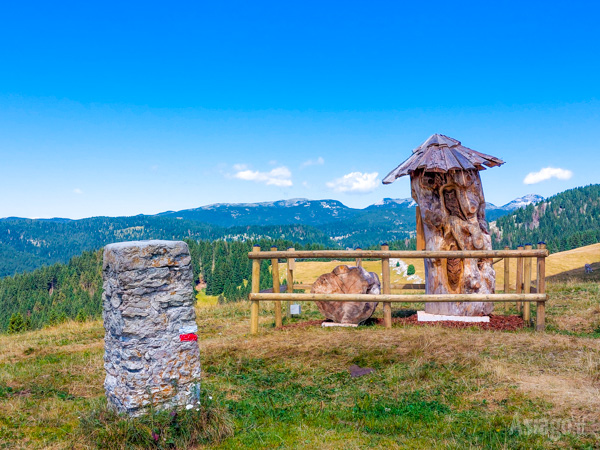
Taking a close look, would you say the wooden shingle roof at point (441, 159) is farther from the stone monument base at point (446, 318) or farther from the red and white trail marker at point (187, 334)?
the red and white trail marker at point (187, 334)

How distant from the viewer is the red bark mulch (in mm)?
11578

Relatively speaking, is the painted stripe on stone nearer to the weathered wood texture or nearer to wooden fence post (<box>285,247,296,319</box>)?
the weathered wood texture

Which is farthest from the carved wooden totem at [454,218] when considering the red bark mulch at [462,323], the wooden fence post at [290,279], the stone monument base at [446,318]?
the wooden fence post at [290,279]

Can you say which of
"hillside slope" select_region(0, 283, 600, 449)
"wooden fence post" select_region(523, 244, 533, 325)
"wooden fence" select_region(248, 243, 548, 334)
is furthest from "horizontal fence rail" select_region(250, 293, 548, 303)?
"wooden fence post" select_region(523, 244, 533, 325)

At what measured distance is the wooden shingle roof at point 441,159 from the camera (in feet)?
42.1

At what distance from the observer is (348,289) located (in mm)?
12422

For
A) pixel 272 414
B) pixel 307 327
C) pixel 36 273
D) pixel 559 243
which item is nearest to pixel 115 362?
pixel 272 414

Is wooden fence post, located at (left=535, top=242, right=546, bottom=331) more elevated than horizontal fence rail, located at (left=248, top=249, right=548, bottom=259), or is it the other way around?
horizontal fence rail, located at (left=248, top=249, right=548, bottom=259)

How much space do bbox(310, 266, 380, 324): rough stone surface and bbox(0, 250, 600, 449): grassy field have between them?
94cm

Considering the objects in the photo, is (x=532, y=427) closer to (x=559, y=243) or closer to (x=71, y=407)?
(x=71, y=407)

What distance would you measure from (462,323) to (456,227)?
9.34ft

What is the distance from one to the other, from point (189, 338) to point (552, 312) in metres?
11.5

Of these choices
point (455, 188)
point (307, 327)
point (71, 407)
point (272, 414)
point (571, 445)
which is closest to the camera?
point (571, 445)

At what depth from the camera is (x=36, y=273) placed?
166625 millimetres
